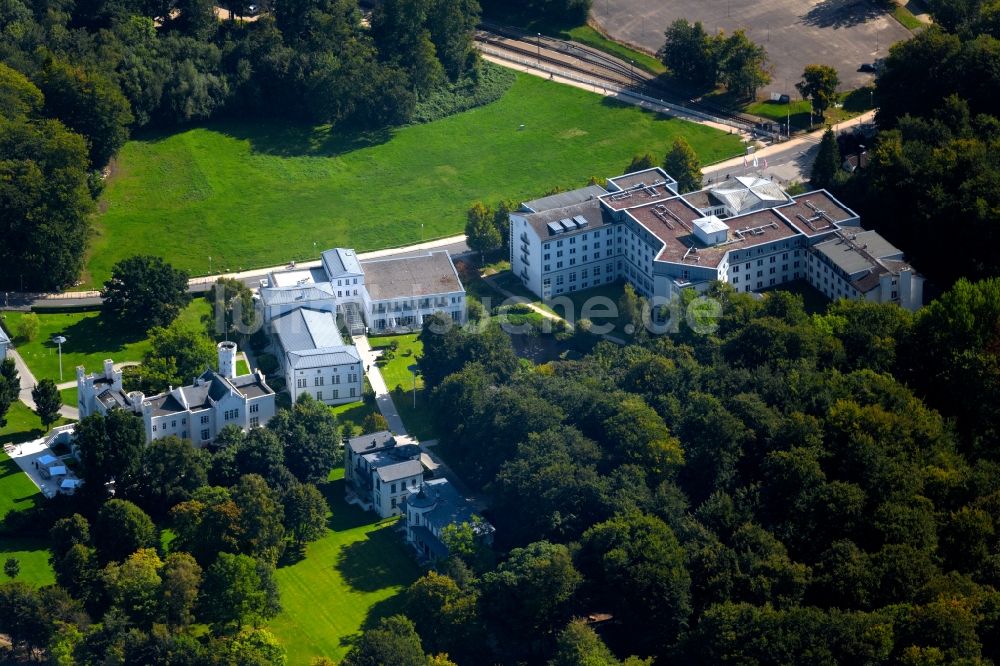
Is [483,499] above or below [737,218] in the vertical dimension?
below

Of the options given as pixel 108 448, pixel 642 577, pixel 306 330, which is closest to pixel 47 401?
pixel 108 448

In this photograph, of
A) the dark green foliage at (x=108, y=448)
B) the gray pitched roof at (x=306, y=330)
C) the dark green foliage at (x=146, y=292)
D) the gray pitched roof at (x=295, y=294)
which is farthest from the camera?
the dark green foliage at (x=146, y=292)

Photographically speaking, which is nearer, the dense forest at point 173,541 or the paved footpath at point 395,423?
the dense forest at point 173,541

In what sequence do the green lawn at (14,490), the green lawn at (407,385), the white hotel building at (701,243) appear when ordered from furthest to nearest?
the white hotel building at (701,243) < the green lawn at (407,385) < the green lawn at (14,490)

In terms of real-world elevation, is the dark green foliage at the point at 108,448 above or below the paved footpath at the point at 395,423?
above

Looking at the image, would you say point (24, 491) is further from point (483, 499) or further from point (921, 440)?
point (921, 440)

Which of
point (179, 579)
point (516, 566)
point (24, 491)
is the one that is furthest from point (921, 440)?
point (24, 491)

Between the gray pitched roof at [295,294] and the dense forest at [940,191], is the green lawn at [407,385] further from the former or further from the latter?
the dense forest at [940,191]

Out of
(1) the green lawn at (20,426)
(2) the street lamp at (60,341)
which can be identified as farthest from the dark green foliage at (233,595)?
(2) the street lamp at (60,341)
